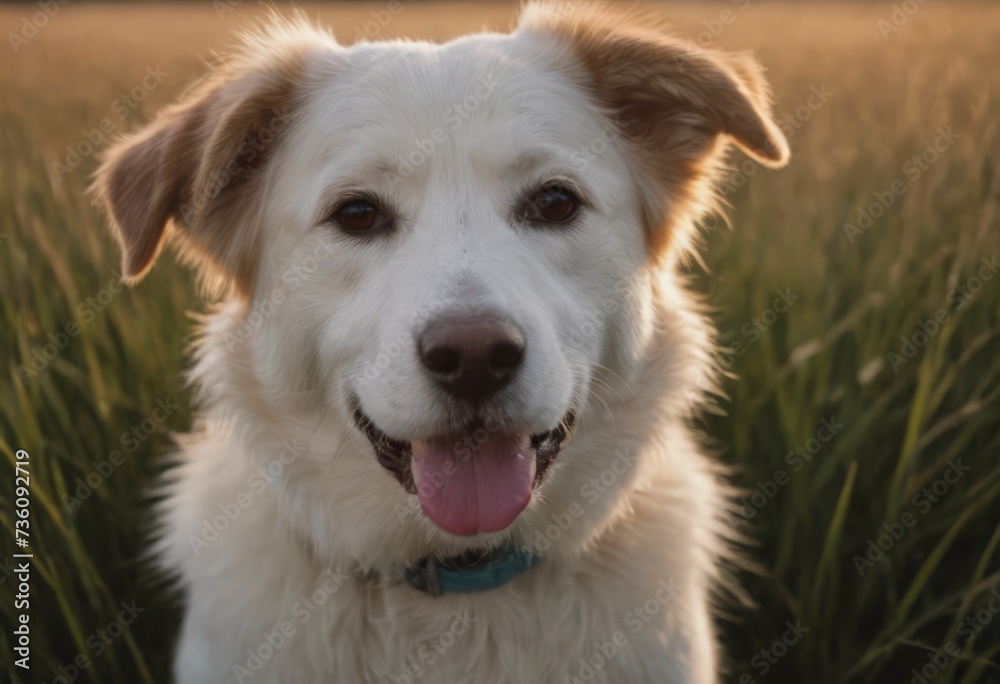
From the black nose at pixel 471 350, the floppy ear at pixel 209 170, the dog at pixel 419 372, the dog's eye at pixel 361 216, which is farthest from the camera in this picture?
the floppy ear at pixel 209 170

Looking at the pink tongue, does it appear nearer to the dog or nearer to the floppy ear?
the dog

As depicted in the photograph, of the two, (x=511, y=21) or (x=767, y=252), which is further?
(x=767, y=252)

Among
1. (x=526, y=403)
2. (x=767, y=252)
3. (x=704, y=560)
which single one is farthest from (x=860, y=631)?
(x=767, y=252)

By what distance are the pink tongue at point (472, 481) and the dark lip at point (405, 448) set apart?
0.05 m

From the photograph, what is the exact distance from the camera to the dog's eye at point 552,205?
247 cm

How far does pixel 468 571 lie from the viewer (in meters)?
2.53

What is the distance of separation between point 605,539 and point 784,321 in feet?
6.69

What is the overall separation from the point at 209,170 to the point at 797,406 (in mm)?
2426

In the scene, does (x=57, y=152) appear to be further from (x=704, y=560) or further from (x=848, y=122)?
(x=848, y=122)

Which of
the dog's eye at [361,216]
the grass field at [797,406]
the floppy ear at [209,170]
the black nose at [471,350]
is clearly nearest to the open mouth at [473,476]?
the black nose at [471,350]

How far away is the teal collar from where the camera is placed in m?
2.51

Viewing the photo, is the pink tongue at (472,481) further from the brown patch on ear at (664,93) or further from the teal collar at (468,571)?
the brown patch on ear at (664,93)

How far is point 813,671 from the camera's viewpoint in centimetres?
301

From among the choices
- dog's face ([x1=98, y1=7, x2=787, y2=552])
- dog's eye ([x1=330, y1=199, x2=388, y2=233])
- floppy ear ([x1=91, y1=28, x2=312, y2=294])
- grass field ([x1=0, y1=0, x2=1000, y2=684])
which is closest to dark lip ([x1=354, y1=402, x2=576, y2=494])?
dog's face ([x1=98, y1=7, x2=787, y2=552])
